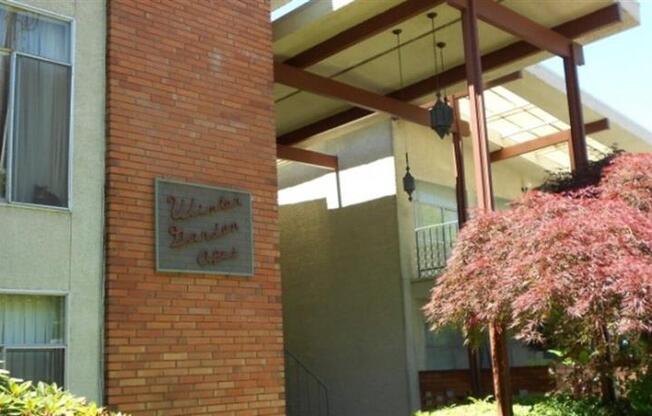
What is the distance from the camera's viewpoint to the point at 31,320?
7.65m

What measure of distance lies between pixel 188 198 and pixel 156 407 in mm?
2187

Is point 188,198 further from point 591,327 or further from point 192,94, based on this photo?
point 591,327

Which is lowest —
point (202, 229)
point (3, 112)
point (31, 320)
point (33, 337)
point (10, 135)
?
point (33, 337)

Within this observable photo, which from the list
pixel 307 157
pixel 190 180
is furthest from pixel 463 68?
pixel 190 180

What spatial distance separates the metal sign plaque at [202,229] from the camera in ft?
27.9

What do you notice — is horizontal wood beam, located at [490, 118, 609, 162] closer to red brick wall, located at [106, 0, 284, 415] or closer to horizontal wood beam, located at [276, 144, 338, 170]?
horizontal wood beam, located at [276, 144, 338, 170]

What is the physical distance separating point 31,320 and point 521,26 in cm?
918

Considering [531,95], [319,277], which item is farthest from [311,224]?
[531,95]

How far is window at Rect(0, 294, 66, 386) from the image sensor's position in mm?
7434

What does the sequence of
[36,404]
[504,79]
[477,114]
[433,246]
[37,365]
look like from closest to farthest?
[36,404] < [37,365] < [477,114] < [504,79] < [433,246]

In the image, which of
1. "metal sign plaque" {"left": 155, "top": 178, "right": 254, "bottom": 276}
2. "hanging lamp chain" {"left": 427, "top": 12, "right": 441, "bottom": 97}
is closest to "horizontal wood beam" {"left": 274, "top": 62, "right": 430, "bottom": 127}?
"hanging lamp chain" {"left": 427, "top": 12, "right": 441, "bottom": 97}

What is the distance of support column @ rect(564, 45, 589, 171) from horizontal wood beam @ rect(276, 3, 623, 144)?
1.42ft

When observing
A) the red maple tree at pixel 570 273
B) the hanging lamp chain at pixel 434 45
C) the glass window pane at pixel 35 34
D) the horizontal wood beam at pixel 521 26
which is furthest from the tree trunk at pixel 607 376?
the glass window pane at pixel 35 34

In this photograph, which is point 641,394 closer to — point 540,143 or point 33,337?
point 33,337
